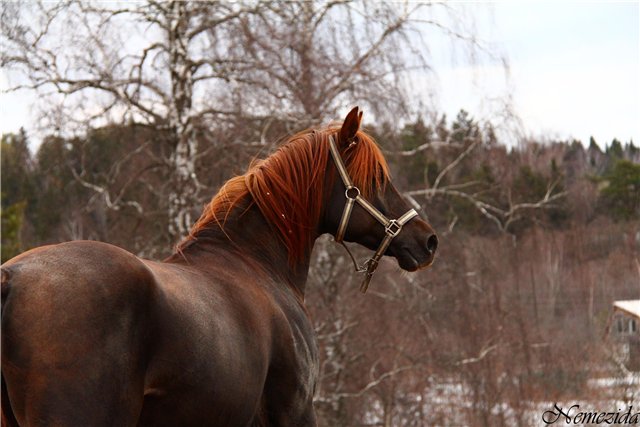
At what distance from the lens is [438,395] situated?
16.7m

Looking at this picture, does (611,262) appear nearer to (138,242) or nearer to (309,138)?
(138,242)

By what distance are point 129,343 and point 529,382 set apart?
44.4 feet

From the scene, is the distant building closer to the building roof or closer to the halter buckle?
the building roof

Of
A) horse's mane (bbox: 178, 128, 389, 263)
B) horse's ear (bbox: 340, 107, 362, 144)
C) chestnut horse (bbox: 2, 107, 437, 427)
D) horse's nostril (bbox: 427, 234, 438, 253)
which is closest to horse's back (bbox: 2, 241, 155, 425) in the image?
chestnut horse (bbox: 2, 107, 437, 427)

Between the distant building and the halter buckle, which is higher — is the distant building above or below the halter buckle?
below

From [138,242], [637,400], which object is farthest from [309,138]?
[138,242]

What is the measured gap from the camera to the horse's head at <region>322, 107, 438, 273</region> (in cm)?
556

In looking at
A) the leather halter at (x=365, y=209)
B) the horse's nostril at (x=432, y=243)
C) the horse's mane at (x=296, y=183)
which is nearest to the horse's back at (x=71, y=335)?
A: the horse's mane at (x=296, y=183)

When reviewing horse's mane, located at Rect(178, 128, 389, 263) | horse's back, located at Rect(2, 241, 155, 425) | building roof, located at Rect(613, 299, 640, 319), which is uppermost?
horse's mane, located at Rect(178, 128, 389, 263)

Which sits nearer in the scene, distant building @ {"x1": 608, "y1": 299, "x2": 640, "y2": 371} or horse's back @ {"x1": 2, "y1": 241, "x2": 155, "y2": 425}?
horse's back @ {"x1": 2, "y1": 241, "x2": 155, "y2": 425}

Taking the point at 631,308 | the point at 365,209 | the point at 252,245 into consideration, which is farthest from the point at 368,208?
the point at 631,308

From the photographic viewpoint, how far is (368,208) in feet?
18.2

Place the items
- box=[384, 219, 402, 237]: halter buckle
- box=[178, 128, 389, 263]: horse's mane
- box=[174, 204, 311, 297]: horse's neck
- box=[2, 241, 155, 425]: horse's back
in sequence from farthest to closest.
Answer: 1. box=[384, 219, 402, 237]: halter buckle
2. box=[178, 128, 389, 263]: horse's mane
3. box=[174, 204, 311, 297]: horse's neck
4. box=[2, 241, 155, 425]: horse's back

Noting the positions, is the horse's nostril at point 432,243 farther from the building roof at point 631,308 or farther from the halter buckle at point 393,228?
the building roof at point 631,308
